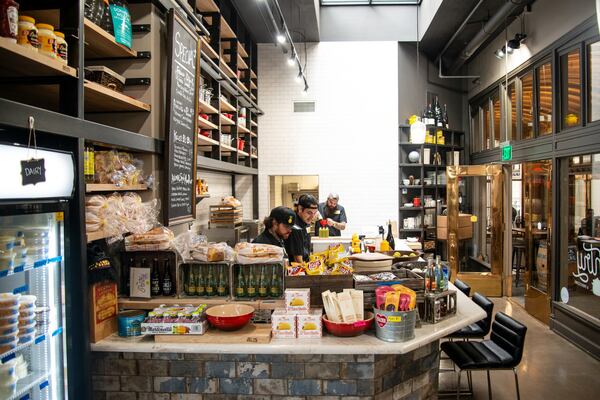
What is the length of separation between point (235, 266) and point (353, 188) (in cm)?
612

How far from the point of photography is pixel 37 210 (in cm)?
197

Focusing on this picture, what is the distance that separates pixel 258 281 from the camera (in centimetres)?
281

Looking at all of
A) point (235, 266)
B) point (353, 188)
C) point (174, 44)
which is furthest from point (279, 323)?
point (353, 188)

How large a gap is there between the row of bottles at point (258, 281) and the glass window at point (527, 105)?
5302mm

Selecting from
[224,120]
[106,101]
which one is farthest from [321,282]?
[224,120]

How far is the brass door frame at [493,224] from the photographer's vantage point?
293 inches

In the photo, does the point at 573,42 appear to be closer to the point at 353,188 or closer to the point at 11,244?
the point at 353,188

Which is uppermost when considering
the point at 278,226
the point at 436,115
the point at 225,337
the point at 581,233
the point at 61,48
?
the point at 436,115

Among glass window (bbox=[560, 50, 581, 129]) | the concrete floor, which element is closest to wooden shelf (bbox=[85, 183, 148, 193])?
the concrete floor

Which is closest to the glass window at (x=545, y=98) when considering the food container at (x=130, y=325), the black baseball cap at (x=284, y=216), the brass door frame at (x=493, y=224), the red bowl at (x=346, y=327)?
the brass door frame at (x=493, y=224)

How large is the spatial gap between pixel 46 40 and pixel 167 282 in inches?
61.5

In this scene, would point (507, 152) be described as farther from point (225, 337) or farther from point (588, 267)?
point (225, 337)

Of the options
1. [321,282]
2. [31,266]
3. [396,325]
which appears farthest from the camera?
[321,282]

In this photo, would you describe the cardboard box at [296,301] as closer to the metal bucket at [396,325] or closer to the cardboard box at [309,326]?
the cardboard box at [309,326]
